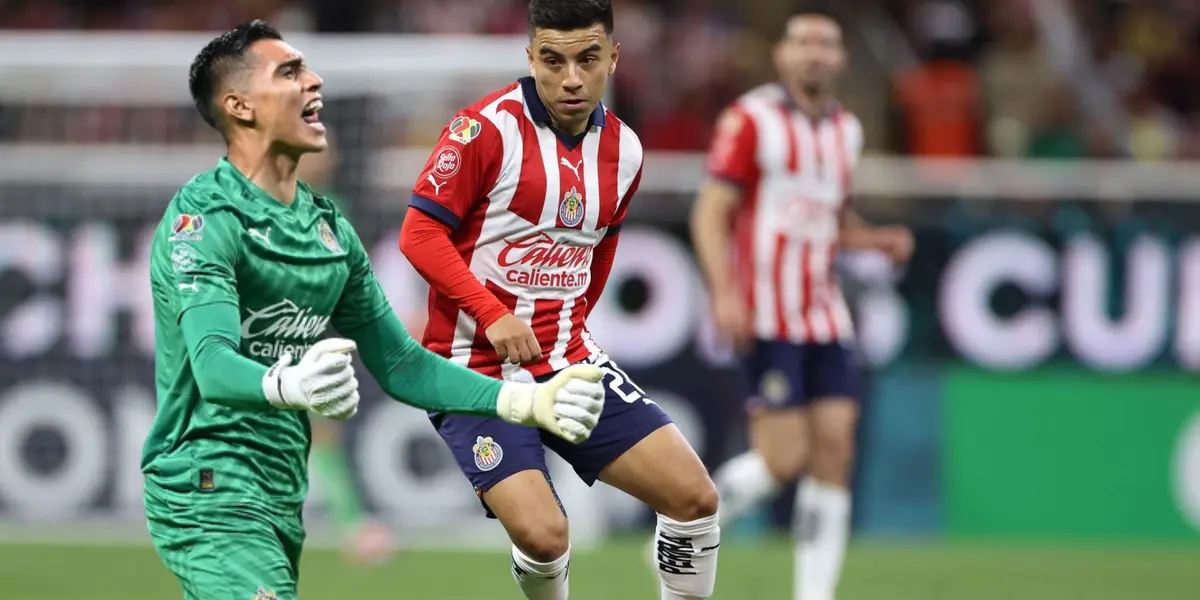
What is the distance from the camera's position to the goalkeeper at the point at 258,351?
3.88 metres

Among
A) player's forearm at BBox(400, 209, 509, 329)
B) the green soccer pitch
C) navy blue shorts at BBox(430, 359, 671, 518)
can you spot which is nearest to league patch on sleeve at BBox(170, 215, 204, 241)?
player's forearm at BBox(400, 209, 509, 329)

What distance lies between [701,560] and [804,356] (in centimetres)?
249

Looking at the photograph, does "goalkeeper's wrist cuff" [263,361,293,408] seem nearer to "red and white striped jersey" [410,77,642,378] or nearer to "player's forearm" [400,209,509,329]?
"player's forearm" [400,209,509,329]

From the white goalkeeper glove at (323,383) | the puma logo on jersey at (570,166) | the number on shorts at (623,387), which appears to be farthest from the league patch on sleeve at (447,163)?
the white goalkeeper glove at (323,383)

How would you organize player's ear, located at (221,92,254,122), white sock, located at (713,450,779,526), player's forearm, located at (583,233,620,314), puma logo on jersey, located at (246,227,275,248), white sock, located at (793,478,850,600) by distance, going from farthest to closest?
white sock, located at (713,450,779,526)
white sock, located at (793,478,850,600)
player's forearm, located at (583,233,620,314)
player's ear, located at (221,92,254,122)
puma logo on jersey, located at (246,227,275,248)

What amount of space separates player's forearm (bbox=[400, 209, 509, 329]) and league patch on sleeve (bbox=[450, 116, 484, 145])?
25 centimetres

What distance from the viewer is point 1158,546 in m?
10.3

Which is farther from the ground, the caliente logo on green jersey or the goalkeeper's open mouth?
the goalkeeper's open mouth

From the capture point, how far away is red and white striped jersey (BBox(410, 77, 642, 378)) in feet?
16.5

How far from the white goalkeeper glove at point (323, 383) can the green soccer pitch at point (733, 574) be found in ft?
14.1

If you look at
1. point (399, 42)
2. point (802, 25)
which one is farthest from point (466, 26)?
point (802, 25)

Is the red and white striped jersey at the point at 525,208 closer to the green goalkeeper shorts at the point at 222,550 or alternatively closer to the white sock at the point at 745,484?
the green goalkeeper shorts at the point at 222,550

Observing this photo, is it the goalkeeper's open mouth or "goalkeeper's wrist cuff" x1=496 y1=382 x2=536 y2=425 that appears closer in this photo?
"goalkeeper's wrist cuff" x1=496 y1=382 x2=536 y2=425

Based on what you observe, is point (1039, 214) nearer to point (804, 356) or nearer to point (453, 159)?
point (804, 356)
